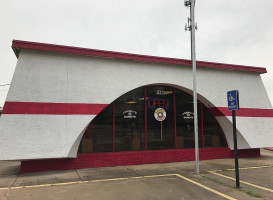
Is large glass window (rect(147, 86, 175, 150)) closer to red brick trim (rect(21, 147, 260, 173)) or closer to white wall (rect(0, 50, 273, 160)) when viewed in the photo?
red brick trim (rect(21, 147, 260, 173))

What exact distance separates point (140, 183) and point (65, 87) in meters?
5.16

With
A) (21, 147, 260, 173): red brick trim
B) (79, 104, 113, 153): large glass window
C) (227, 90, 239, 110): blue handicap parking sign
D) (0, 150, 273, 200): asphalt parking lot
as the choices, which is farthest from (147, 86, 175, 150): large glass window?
(227, 90, 239, 110): blue handicap parking sign

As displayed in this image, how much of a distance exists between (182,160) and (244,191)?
16.7 feet

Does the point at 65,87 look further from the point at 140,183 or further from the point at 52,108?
the point at 140,183

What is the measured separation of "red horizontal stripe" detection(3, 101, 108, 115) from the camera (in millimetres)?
9055

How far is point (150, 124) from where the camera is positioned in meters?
12.1

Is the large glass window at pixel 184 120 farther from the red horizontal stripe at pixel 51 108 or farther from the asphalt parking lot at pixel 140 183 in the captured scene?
the red horizontal stripe at pixel 51 108

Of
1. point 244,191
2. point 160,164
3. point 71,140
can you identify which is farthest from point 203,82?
point 71,140

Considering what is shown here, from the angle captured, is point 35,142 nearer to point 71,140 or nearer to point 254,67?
point 71,140

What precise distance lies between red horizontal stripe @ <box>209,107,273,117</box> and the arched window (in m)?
0.53

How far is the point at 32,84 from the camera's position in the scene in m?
9.45

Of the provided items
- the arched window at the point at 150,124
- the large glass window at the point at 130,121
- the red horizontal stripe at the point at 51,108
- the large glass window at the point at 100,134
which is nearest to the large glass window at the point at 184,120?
the arched window at the point at 150,124

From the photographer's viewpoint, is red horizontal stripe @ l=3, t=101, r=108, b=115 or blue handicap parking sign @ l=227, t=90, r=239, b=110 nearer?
blue handicap parking sign @ l=227, t=90, r=239, b=110

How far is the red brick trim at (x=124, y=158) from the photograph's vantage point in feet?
32.1
